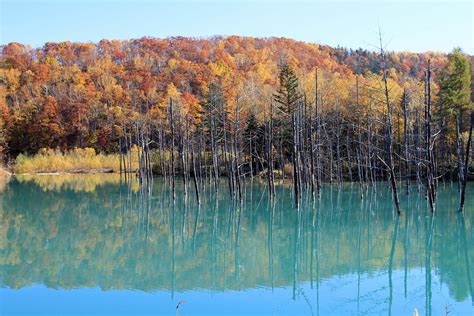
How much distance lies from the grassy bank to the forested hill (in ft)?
18.8

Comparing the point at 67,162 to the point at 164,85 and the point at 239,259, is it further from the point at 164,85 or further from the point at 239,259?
the point at 239,259

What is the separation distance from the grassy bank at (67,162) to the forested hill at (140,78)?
18.8ft

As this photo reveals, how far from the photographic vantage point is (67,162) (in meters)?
50.5

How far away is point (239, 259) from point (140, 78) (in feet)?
202

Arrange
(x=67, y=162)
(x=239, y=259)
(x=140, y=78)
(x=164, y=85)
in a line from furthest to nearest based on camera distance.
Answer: (x=140, y=78) → (x=164, y=85) → (x=67, y=162) → (x=239, y=259)

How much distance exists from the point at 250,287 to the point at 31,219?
43.2 ft

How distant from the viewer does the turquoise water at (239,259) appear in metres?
8.97

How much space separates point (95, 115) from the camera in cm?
6219

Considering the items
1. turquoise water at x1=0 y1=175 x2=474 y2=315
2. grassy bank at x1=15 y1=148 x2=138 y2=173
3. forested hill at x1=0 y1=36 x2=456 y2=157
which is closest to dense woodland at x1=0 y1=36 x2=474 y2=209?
forested hill at x1=0 y1=36 x2=456 y2=157

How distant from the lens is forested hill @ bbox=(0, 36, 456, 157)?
185ft

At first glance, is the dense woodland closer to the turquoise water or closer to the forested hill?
the forested hill

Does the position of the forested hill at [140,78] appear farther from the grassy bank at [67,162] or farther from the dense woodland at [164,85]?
the grassy bank at [67,162]

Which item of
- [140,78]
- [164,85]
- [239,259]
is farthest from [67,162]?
[239,259]

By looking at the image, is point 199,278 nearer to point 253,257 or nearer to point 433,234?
point 253,257
